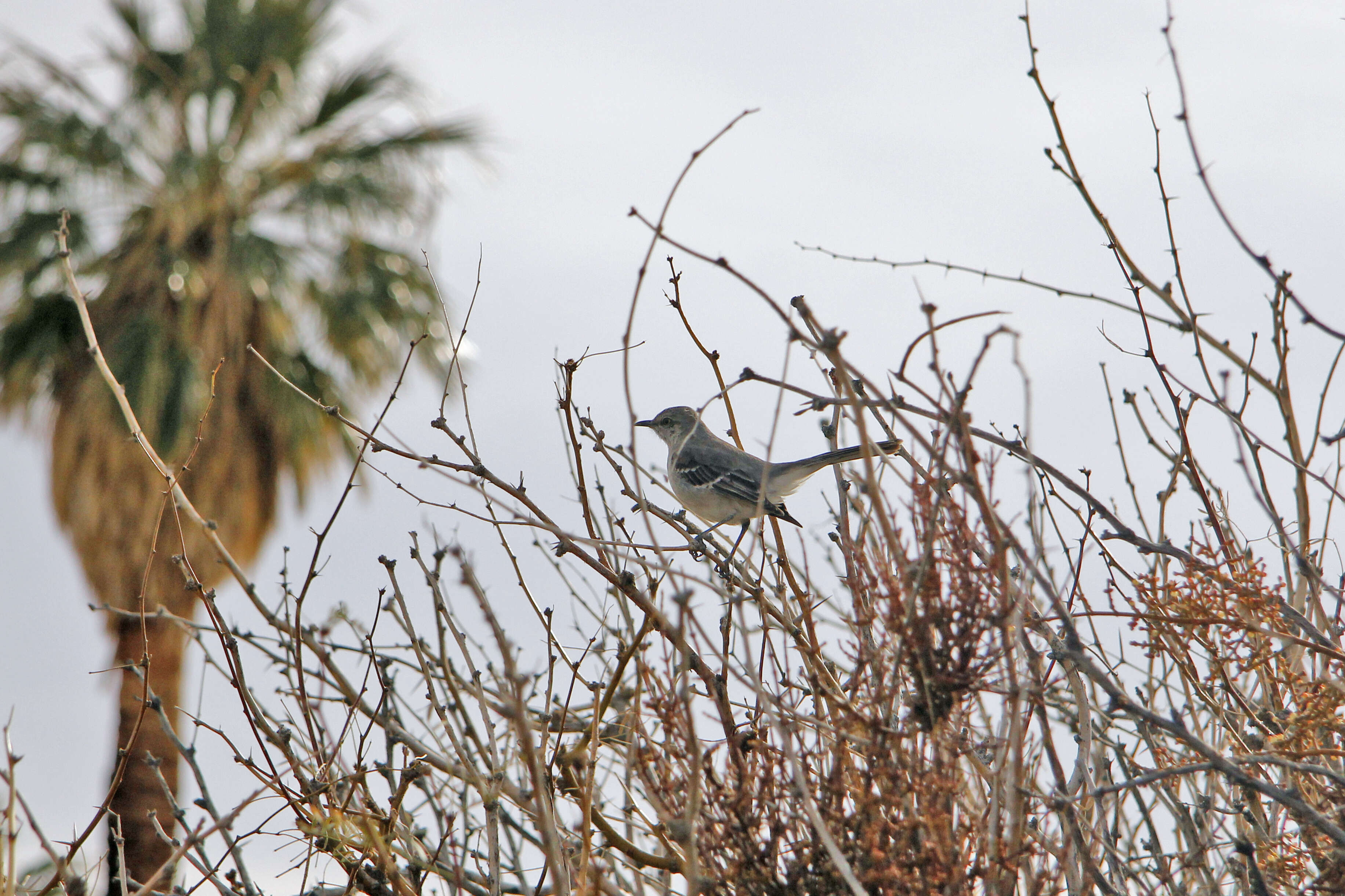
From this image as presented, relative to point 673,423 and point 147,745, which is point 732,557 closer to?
point 673,423

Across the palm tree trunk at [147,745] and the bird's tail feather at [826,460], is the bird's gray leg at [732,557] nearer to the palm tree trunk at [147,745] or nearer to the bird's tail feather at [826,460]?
the bird's tail feather at [826,460]

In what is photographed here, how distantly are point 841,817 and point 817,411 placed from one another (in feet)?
2.88

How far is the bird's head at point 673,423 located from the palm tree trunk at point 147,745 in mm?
3491

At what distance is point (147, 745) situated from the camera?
11.1 meters

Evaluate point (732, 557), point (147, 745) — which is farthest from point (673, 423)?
point (147, 745)

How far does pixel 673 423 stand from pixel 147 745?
6.90 m

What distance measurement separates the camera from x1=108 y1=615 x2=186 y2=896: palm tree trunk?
29.9ft

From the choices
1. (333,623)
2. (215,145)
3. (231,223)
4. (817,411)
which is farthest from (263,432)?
(817,411)

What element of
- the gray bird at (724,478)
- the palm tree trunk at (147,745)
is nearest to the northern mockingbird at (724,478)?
the gray bird at (724,478)

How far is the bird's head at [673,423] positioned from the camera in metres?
7.24

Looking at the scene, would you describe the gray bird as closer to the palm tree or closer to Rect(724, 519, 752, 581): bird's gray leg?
Rect(724, 519, 752, 581): bird's gray leg

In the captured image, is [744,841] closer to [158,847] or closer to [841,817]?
[841,817]

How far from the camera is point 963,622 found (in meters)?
2.30

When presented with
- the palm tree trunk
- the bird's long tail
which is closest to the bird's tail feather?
the bird's long tail
